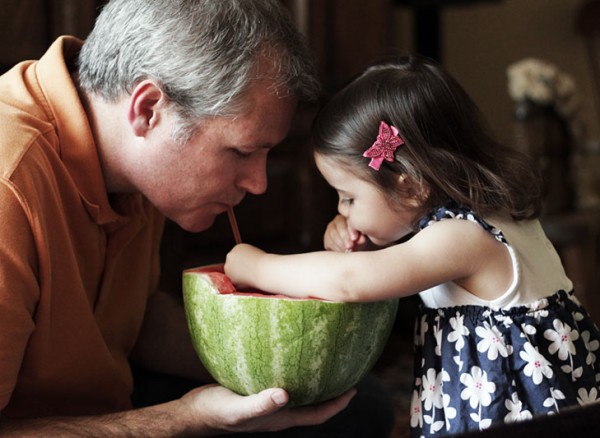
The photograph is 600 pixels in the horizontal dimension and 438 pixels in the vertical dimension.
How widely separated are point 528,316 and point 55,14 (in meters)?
1.73

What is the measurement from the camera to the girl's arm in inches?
49.8

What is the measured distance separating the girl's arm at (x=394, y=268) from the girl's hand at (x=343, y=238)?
20cm

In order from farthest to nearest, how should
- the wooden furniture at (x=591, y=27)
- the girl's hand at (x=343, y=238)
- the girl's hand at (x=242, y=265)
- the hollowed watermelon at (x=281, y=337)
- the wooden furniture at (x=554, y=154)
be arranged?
the wooden furniture at (x=591, y=27) → the wooden furniture at (x=554, y=154) → the girl's hand at (x=343, y=238) → the girl's hand at (x=242, y=265) → the hollowed watermelon at (x=281, y=337)

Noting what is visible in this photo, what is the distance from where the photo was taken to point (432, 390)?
1.41m

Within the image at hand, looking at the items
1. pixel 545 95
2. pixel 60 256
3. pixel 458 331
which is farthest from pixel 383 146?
pixel 545 95

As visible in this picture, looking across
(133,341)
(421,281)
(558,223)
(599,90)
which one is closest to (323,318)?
(421,281)

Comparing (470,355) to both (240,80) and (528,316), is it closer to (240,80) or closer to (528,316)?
(528,316)

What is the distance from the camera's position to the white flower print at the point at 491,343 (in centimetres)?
134

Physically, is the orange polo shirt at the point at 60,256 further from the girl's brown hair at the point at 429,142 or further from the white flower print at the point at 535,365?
the white flower print at the point at 535,365

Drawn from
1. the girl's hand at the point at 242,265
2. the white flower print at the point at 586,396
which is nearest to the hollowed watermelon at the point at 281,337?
the girl's hand at the point at 242,265

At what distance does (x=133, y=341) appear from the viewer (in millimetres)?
1720

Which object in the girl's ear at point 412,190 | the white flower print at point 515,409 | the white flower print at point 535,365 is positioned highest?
the girl's ear at point 412,190

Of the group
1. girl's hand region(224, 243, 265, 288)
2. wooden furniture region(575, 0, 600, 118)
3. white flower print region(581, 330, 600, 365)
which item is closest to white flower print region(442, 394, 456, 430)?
white flower print region(581, 330, 600, 365)

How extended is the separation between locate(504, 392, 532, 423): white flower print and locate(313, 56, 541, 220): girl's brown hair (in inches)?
11.6
